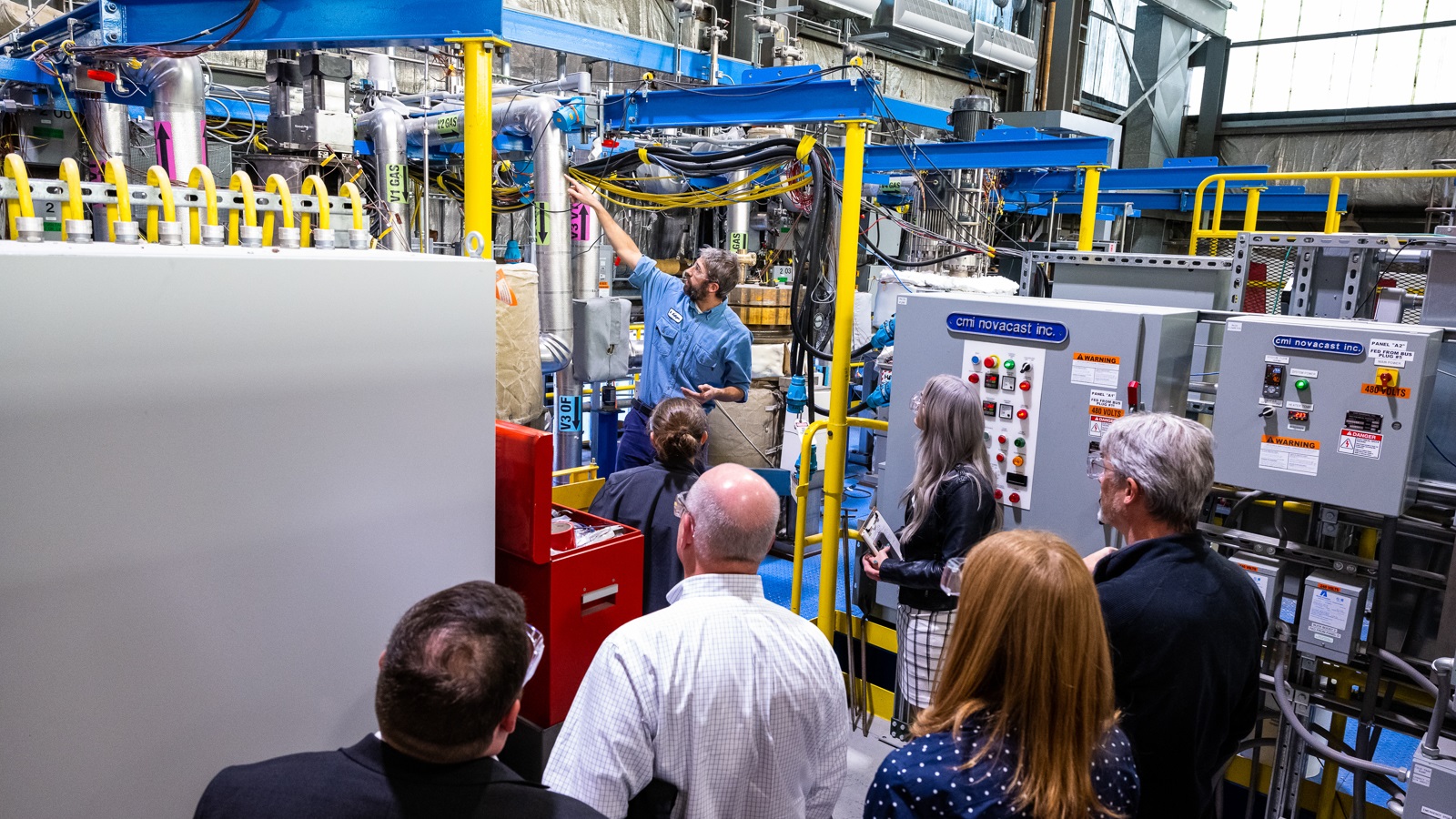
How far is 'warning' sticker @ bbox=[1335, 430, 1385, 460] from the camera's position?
2658mm

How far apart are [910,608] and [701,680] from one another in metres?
1.51

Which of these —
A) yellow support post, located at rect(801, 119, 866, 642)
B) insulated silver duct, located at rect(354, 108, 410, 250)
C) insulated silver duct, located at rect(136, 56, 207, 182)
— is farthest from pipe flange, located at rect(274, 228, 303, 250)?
insulated silver duct, located at rect(354, 108, 410, 250)

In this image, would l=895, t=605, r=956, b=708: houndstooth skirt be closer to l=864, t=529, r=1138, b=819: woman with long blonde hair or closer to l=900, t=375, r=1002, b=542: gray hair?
l=900, t=375, r=1002, b=542: gray hair

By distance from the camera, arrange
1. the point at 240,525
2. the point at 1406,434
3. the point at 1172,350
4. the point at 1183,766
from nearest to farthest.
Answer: the point at 240,525 → the point at 1183,766 → the point at 1406,434 → the point at 1172,350

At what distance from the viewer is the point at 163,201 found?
1.85 m

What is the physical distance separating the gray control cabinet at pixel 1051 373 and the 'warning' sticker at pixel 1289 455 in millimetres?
355

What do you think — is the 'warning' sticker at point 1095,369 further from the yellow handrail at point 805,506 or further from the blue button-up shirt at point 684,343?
the blue button-up shirt at point 684,343

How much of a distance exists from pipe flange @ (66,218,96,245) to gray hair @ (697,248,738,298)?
311cm

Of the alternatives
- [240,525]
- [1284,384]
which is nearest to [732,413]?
[1284,384]

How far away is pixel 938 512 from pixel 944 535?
0.08 meters

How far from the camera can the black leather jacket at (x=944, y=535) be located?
2826 mm

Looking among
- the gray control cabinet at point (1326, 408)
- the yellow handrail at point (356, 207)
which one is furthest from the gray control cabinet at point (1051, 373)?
the yellow handrail at point (356, 207)

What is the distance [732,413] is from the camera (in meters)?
6.19

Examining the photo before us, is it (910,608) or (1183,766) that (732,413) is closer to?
(910,608)
